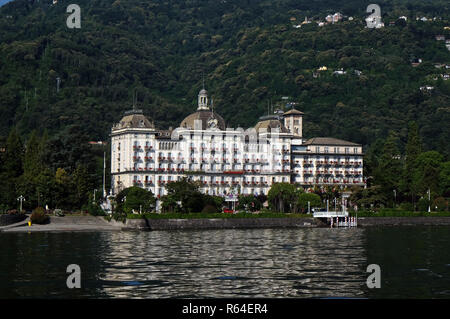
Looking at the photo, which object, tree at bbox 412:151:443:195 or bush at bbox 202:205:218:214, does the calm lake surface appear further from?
tree at bbox 412:151:443:195

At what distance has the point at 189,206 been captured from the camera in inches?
5576

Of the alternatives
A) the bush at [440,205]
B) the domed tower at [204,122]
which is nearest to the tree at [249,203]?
the domed tower at [204,122]

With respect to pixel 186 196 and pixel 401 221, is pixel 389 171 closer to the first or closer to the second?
pixel 401 221

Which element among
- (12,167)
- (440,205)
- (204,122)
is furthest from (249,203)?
(12,167)

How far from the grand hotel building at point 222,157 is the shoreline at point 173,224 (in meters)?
32.2

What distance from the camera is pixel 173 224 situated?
129875mm

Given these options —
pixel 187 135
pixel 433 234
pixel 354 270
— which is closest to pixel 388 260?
pixel 354 270

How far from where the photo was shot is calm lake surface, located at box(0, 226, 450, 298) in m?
51.5

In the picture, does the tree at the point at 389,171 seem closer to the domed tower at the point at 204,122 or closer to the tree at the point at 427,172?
the tree at the point at 427,172

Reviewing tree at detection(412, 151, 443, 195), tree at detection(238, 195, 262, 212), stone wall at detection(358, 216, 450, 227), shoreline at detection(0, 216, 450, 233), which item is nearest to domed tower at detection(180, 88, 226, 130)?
tree at detection(238, 195, 262, 212)

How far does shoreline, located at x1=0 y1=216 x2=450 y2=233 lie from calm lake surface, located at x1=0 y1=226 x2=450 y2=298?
767 inches

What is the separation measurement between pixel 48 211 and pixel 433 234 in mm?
66587

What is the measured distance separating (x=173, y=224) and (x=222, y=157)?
46.8 m

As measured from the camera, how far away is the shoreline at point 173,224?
124 m
